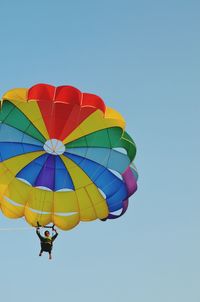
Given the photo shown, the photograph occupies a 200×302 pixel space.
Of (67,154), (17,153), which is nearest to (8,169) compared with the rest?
(17,153)

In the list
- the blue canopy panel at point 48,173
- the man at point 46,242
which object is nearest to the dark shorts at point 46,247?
the man at point 46,242

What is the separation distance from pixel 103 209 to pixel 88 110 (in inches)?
131

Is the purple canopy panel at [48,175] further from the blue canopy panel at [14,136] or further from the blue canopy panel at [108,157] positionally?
the blue canopy panel at [108,157]

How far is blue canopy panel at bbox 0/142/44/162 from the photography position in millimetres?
20531

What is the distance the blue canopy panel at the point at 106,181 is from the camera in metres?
20.4

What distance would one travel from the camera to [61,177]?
69.5 ft

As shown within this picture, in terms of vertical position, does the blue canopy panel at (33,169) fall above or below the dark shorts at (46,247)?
above

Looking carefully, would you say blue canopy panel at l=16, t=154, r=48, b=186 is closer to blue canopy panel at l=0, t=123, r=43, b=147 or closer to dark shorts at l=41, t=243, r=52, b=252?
blue canopy panel at l=0, t=123, r=43, b=147

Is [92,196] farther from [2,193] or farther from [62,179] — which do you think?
[2,193]

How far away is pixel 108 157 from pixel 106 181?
79 cm

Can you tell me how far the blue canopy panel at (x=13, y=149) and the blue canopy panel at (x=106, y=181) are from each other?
3.66 ft

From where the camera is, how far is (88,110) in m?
19.9

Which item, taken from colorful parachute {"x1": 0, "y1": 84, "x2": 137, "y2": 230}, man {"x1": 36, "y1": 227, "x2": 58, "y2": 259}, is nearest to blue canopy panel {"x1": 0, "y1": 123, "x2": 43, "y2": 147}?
colorful parachute {"x1": 0, "y1": 84, "x2": 137, "y2": 230}

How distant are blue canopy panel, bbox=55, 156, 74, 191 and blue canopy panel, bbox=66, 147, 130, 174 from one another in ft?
2.56
